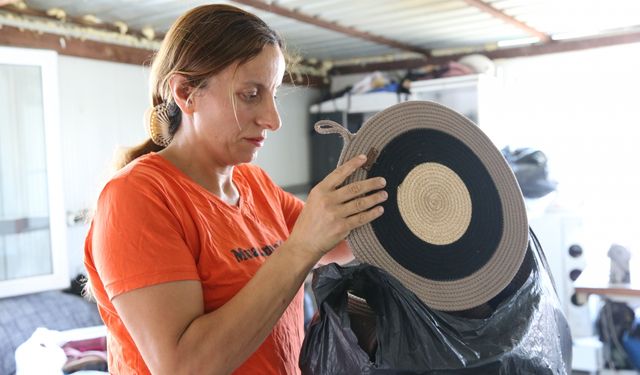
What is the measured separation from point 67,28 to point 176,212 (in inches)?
115

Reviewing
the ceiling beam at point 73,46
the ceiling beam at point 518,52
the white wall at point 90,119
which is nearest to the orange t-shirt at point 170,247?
the ceiling beam at point 73,46

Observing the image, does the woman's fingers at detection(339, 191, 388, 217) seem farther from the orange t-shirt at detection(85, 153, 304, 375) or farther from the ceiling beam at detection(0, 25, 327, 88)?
the ceiling beam at detection(0, 25, 327, 88)

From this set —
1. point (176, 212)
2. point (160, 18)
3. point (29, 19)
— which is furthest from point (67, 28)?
point (176, 212)

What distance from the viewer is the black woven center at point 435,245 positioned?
943 millimetres

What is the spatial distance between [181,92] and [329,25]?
302 cm

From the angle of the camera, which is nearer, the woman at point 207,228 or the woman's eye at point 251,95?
the woman at point 207,228

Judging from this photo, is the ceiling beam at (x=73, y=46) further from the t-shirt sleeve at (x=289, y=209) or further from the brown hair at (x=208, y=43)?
the brown hair at (x=208, y=43)

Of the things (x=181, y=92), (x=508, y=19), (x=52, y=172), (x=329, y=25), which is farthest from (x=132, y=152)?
(x=508, y=19)

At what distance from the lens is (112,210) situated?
84 centimetres

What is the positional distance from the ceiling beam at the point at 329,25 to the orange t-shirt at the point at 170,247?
2398mm

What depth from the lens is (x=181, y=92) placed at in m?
0.98

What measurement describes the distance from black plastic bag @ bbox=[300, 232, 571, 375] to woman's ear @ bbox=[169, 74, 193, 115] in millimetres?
353

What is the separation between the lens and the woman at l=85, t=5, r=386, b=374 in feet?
2.65

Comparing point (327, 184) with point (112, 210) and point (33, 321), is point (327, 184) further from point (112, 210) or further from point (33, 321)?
point (33, 321)
